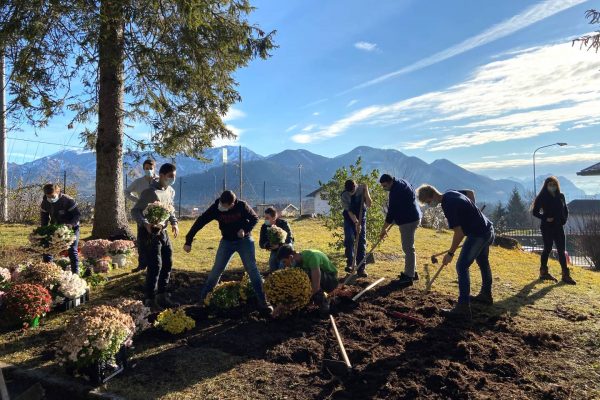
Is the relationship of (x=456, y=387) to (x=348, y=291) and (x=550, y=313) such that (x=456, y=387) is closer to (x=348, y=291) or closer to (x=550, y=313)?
(x=348, y=291)

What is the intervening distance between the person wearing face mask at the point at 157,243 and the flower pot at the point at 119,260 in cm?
248

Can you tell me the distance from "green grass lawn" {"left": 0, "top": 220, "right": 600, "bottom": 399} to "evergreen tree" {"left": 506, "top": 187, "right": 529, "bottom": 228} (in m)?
53.6

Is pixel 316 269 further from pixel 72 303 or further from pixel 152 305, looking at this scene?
pixel 72 303

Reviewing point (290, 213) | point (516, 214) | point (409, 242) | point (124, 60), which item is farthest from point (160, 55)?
point (516, 214)

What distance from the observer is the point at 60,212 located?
6.88 metres

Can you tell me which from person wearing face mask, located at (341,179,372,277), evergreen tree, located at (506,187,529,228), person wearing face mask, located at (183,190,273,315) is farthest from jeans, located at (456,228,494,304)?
evergreen tree, located at (506,187,529,228)

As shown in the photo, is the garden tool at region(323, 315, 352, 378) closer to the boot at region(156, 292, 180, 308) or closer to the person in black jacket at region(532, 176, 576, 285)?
the boot at region(156, 292, 180, 308)

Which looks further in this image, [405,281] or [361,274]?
[361,274]

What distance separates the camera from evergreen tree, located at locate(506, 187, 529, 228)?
59.9 metres

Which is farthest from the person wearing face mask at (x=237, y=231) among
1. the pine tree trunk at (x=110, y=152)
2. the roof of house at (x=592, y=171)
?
the roof of house at (x=592, y=171)

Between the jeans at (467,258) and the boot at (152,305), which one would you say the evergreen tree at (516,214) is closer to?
the jeans at (467,258)

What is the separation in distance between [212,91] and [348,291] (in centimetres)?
706

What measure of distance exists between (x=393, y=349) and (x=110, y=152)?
8.02 metres

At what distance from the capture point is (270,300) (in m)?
5.30
